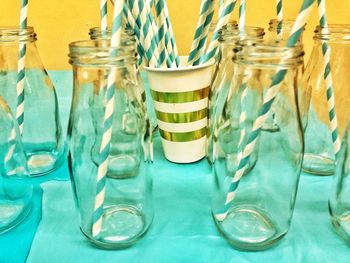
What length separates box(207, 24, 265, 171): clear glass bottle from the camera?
422mm

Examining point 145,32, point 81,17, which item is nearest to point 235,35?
point 145,32

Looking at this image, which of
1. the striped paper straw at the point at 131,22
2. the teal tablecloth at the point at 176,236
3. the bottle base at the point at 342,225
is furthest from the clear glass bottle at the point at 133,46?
the bottle base at the point at 342,225

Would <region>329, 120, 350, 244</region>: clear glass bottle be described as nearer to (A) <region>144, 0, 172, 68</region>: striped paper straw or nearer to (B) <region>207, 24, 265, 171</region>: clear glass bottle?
(B) <region>207, 24, 265, 171</region>: clear glass bottle

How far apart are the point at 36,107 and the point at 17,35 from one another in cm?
10

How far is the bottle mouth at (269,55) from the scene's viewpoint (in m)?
0.30

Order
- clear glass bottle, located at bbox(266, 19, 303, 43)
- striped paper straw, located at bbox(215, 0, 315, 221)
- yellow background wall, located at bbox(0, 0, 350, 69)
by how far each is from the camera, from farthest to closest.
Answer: yellow background wall, located at bbox(0, 0, 350, 69) → clear glass bottle, located at bbox(266, 19, 303, 43) → striped paper straw, located at bbox(215, 0, 315, 221)

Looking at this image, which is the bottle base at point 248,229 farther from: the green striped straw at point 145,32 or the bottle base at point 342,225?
the green striped straw at point 145,32

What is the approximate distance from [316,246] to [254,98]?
15 centimetres

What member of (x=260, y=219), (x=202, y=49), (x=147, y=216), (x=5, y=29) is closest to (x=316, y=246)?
(x=260, y=219)

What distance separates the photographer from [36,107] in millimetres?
494

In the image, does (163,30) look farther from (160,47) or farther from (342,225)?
(342,225)

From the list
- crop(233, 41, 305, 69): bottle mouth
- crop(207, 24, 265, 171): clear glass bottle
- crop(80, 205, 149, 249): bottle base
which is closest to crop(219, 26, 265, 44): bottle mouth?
crop(207, 24, 265, 171): clear glass bottle

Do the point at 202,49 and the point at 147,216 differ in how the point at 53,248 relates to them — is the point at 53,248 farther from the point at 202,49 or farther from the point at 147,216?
the point at 202,49

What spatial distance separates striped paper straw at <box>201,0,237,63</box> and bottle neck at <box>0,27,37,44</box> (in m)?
0.20
